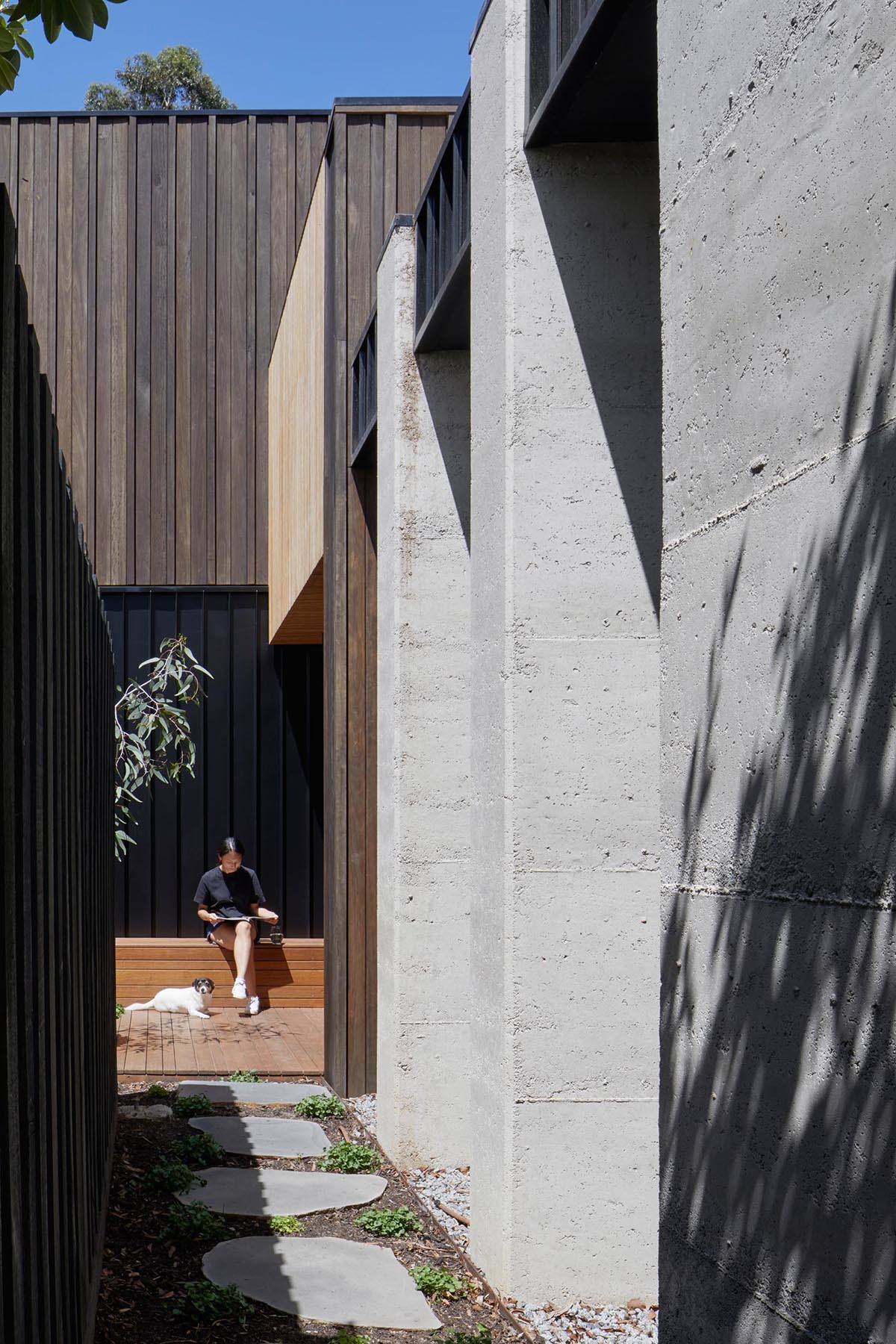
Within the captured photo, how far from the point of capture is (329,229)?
1010 centimetres

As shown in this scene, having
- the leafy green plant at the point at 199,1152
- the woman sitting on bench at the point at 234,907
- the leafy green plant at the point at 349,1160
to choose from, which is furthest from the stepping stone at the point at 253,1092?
the woman sitting on bench at the point at 234,907

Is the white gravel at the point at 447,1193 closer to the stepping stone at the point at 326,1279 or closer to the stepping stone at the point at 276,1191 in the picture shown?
the stepping stone at the point at 276,1191

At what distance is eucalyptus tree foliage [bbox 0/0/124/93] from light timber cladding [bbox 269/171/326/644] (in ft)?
24.5

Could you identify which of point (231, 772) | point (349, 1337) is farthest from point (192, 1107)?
point (231, 772)

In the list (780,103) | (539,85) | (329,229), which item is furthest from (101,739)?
(329,229)

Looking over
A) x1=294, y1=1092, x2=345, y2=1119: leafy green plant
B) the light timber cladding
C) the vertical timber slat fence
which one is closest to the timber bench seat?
the light timber cladding

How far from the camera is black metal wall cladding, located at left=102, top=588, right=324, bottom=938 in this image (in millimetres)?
14445

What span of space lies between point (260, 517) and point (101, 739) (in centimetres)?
909

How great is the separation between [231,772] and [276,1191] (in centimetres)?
752

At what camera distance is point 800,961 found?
2.43 metres

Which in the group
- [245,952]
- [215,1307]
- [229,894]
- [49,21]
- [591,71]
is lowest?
[215,1307]

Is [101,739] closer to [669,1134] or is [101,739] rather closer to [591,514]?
[591,514]

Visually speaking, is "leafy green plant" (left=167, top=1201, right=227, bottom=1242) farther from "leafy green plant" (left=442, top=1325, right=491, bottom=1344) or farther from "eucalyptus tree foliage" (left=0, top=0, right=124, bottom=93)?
"eucalyptus tree foliage" (left=0, top=0, right=124, bottom=93)

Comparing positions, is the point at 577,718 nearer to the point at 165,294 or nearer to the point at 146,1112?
the point at 146,1112
